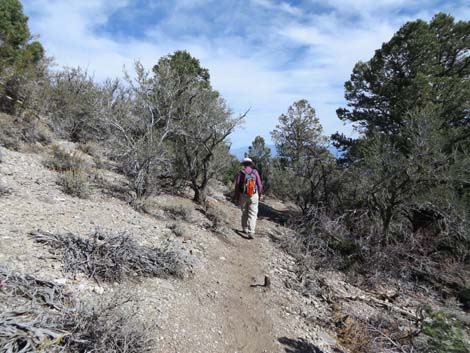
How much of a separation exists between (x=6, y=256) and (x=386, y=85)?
41.4 feet

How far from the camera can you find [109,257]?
358cm

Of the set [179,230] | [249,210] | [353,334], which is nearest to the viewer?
[353,334]

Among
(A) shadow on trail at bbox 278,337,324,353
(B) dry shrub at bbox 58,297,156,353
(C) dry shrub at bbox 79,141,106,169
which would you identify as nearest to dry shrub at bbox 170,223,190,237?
(A) shadow on trail at bbox 278,337,324,353

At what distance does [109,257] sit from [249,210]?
3900 millimetres

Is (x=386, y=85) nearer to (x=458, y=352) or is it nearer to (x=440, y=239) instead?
(x=440, y=239)

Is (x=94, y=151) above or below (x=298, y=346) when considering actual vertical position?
above

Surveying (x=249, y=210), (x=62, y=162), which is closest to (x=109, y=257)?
(x=249, y=210)

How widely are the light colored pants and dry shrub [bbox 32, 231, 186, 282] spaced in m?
2.94

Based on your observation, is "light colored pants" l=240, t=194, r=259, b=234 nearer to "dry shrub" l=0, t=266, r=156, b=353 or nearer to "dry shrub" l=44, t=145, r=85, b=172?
"dry shrub" l=0, t=266, r=156, b=353

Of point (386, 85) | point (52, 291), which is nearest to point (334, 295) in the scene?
point (52, 291)

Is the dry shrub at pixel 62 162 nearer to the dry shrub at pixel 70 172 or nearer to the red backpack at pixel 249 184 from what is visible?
the dry shrub at pixel 70 172

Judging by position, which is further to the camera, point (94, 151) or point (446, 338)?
point (94, 151)

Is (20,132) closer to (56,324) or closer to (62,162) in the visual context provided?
(62,162)

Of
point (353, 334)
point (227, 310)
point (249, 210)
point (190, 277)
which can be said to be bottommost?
point (353, 334)
